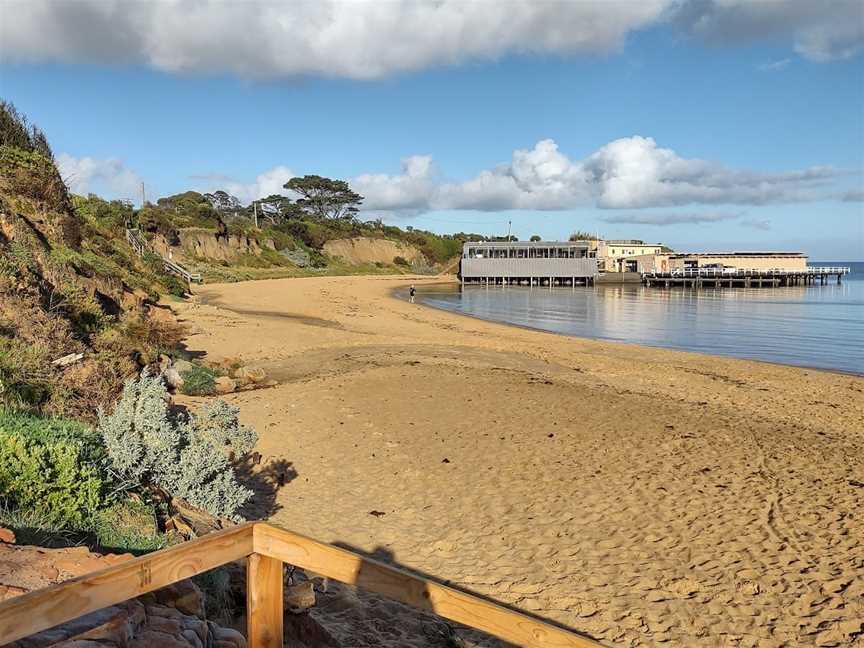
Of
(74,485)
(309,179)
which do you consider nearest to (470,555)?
(74,485)

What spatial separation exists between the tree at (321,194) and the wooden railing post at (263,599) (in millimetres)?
104561

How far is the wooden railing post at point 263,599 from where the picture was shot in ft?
8.06

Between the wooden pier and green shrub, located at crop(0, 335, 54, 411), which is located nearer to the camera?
green shrub, located at crop(0, 335, 54, 411)

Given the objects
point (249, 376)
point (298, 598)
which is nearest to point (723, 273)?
point (249, 376)

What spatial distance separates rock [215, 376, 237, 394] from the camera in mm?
11873

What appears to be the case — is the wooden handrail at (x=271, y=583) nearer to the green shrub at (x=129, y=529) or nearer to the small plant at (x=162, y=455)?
the green shrub at (x=129, y=529)

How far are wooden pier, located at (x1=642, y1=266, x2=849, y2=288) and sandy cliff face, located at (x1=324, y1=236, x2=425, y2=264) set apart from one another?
3694cm

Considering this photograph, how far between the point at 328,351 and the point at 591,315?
81.0 feet

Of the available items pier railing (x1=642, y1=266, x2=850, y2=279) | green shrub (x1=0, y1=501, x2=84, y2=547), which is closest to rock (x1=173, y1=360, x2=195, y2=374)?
green shrub (x1=0, y1=501, x2=84, y2=547)

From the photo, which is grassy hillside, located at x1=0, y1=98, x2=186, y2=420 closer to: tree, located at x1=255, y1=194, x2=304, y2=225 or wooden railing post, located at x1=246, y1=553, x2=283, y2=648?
wooden railing post, located at x1=246, y1=553, x2=283, y2=648

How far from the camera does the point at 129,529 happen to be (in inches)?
170

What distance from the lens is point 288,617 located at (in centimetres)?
379

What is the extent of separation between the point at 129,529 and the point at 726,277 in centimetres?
8469

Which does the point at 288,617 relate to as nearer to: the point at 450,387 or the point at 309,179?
the point at 450,387
